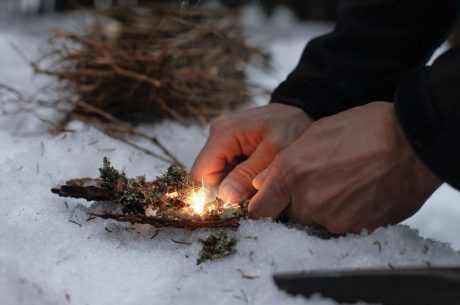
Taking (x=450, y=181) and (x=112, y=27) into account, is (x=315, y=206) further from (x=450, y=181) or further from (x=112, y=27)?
(x=112, y=27)

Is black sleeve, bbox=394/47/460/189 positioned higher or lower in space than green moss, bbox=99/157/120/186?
higher

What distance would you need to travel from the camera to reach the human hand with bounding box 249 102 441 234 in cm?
131

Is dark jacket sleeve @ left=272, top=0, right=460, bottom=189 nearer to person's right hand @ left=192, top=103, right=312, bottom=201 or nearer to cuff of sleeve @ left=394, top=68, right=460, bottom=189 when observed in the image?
person's right hand @ left=192, top=103, right=312, bottom=201

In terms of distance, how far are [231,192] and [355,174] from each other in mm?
430

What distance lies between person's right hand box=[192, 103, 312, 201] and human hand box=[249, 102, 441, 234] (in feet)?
0.79

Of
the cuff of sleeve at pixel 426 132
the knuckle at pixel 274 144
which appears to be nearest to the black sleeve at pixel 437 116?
the cuff of sleeve at pixel 426 132

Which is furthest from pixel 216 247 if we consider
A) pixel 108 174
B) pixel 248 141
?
pixel 248 141

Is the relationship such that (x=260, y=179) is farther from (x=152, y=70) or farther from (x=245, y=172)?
(x=152, y=70)

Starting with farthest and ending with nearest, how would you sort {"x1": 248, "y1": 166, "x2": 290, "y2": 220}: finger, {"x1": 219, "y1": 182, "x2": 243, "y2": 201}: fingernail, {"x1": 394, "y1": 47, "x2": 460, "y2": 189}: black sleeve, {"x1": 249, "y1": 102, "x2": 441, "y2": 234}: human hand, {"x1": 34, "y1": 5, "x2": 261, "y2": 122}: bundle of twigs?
{"x1": 34, "y1": 5, "x2": 261, "y2": 122}: bundle of twigs
{"x1": 219, "y1": 182, "x2": 243, "y2": 201}: fingernail
{"x1": 248, "y1": 166, "x2": 290, "y2": 220}: finger
{"x1": 249, "y1": 102, "x2": 441, "y2": 234}: human hand
{"x1": 394, "y1": 47, "x2": 460, "y2": 189}: black sleeve

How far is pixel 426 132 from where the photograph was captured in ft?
3.98

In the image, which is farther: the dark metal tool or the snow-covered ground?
the snow-covered ground

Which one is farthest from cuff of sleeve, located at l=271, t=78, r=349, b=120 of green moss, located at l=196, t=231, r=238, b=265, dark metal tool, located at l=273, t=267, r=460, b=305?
dark metal tool, located at l=273, t=267, r=460, b=305

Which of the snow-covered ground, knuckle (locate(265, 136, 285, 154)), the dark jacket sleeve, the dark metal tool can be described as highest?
the dark jacket sleeve

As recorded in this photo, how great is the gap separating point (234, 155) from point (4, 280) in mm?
847
